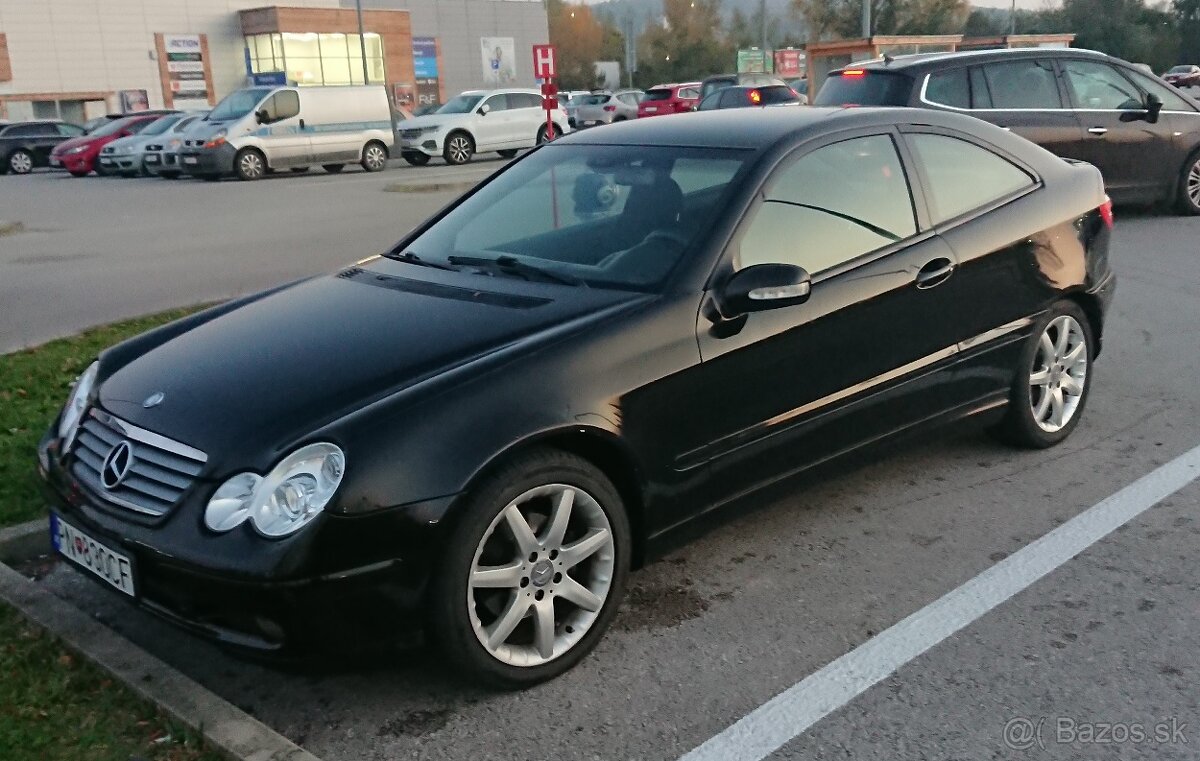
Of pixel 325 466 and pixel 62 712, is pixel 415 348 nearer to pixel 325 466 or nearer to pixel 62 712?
pixel 325 466

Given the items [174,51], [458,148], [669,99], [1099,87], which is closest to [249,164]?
[458,148]

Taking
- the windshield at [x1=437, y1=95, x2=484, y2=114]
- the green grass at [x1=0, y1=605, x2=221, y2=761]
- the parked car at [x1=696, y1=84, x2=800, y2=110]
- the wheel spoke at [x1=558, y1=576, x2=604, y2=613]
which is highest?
the windshield at [x1=437, y1=95, x2=484, y2=114]

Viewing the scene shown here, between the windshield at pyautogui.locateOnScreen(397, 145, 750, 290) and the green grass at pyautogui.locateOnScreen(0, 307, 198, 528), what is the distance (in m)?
1.81

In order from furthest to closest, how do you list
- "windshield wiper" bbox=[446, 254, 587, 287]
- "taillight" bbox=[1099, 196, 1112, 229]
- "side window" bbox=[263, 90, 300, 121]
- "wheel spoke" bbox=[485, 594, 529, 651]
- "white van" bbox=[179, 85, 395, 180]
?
1. "side window" bbox=[263, 90, 300, 121]
2. "white van" bbox=[179, 85, 395, 180]
3. "taillight" bbox=[1099, 196, 1112, 229]
4. "windshield wiper" bbox=[446, 254, 587, 287]
5. "wheel spoke" bbox=[485, 594, 529, 651]

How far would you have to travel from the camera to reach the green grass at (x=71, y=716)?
10.1 ft

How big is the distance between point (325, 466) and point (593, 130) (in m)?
2.46

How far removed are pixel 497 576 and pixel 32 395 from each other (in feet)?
13.3

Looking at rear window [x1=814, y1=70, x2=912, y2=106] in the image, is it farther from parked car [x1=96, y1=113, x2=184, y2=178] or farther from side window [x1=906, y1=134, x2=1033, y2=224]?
parked car [x1=96, y1=113, x2=184, y2=178]

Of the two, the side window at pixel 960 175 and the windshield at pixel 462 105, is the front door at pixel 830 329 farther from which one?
the windshield at pixel 462 105

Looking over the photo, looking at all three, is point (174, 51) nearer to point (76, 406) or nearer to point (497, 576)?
point (76, 406)

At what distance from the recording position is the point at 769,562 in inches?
170

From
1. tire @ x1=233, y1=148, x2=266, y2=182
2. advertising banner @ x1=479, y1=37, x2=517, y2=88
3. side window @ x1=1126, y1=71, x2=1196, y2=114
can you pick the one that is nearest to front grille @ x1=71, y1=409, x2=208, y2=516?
side window @ x1=1126, y1=71, x2=1196, y2=114

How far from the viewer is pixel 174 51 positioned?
5512 cm

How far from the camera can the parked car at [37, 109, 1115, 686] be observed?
313 cm
